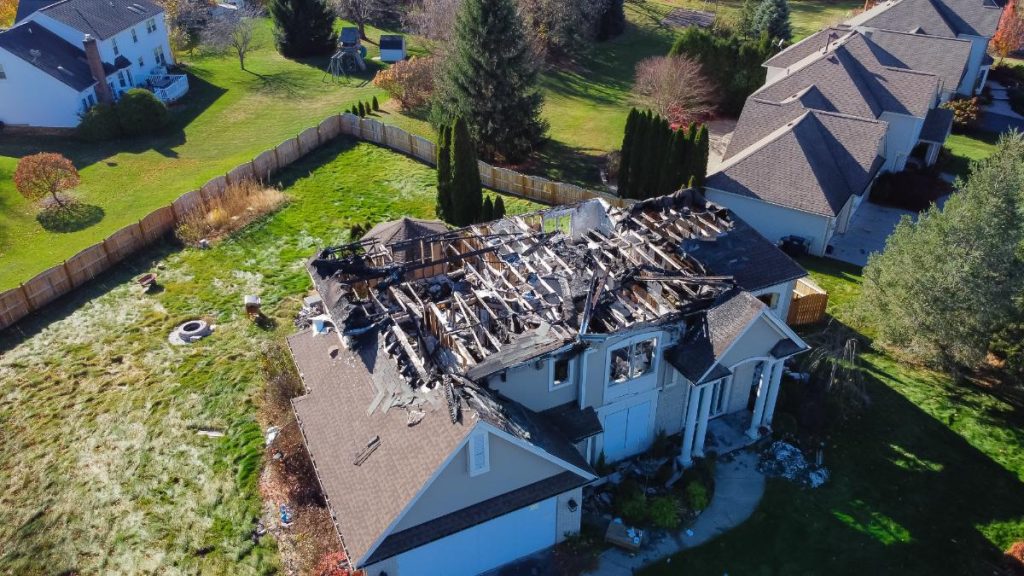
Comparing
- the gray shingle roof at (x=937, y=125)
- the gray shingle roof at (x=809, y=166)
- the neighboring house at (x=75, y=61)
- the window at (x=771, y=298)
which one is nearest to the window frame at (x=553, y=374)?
the window at (x=771, y=298)

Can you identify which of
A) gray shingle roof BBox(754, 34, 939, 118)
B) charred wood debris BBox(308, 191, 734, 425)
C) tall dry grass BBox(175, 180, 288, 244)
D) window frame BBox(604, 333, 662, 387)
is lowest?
tall dry grass BBox(175, 180, 288, 244)

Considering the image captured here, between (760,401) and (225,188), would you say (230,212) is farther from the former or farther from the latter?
(760,401)

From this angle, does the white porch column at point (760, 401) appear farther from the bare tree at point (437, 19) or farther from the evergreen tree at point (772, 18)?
the evergreen tree at point (772, 18)

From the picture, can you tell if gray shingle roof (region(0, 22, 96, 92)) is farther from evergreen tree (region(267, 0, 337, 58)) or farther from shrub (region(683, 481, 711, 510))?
shrub (region(683, 481, 711, 510))

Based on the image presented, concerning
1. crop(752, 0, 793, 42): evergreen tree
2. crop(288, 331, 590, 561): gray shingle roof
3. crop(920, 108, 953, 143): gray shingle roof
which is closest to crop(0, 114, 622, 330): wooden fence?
crop(288, 331, 590, 561): gray shingle roof

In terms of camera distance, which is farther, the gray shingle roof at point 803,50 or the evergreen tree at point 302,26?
the evergreen tree at point 302,26

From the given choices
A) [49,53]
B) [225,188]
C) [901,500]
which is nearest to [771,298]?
[901,500]

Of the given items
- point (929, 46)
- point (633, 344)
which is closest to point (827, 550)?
point (633, 344)

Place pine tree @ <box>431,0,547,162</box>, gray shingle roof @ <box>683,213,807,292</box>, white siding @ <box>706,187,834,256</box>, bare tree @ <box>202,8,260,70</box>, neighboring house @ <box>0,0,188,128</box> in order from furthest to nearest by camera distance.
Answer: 1. bare tree @ <box>202,8,260,70</box>
2. neighboring house @ <box>0,0,188,128</box>
3. pine tree @ <box>431,0,547,162</box>
4. white siding @ <box>706,187,834,256</box>
5. gray shingle roof @ <box>683,213,807,292</box>
